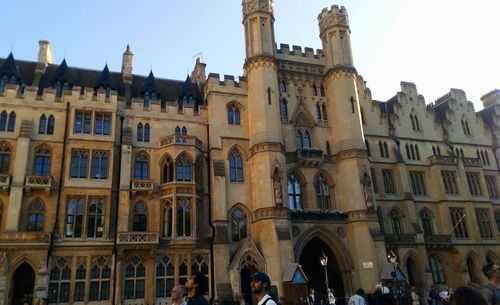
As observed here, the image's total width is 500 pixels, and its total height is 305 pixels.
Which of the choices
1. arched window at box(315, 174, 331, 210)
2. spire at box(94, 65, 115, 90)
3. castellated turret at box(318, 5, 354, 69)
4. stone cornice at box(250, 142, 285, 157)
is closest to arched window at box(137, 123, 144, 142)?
spire at box(94, 65, 115, 90)

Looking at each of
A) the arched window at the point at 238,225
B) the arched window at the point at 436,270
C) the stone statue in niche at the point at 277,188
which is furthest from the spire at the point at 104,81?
the arched window at the point at 436,270

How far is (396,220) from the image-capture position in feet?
111

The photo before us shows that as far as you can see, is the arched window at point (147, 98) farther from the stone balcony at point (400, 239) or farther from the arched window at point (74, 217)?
the stone balcony at point (400, 239)

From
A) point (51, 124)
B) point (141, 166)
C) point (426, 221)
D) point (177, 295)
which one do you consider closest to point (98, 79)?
point (51, 124)

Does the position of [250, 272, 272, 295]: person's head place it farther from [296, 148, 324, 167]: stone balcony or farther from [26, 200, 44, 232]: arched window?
[296, 148, 324, 167]: stone balcony

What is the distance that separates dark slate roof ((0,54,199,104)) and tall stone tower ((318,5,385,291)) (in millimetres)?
11347

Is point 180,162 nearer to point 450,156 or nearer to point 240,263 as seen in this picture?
point 240,263

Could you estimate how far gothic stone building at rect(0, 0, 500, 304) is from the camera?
82.3 feet

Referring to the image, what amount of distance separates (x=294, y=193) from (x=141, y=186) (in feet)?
36.2

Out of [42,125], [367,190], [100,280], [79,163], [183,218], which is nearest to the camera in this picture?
[100,280]

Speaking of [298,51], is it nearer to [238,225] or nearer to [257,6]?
[257,6]

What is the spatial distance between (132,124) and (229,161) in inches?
292

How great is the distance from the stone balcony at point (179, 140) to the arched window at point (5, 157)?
9.56m

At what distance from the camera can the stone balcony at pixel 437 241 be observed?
33256 millimetres
